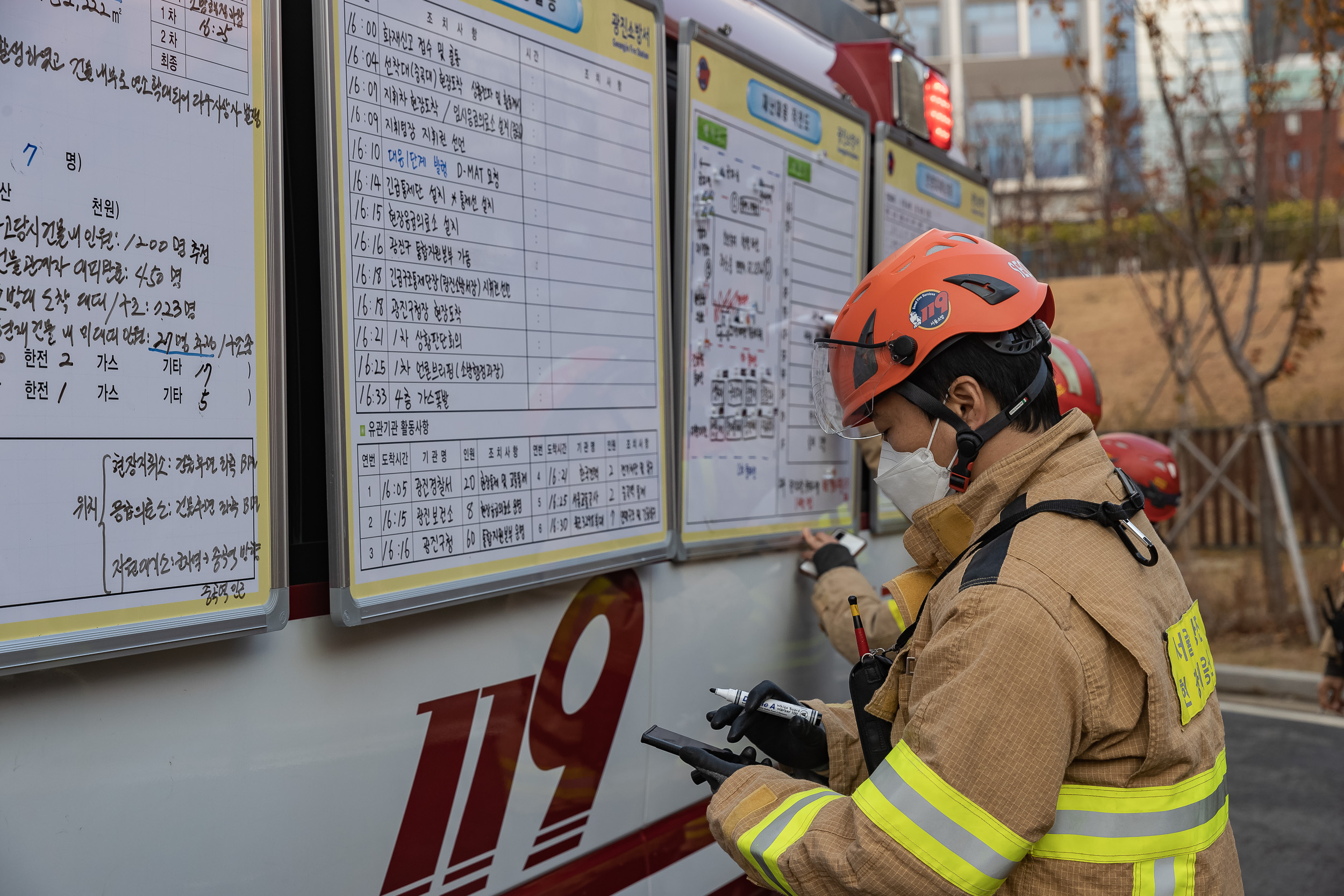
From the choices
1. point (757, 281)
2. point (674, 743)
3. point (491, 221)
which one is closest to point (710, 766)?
point (674, 743)

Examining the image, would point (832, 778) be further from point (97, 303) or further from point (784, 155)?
point (784, 155)

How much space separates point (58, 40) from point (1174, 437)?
10553mm

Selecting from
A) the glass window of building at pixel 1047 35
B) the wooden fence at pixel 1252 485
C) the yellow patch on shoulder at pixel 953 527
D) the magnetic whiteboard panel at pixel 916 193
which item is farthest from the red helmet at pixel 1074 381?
the glass window of building at pixel 1047 35

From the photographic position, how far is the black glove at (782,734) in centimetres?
188

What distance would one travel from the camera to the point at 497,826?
202cm

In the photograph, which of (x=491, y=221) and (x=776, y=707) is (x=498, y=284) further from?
(x=776, y=707)

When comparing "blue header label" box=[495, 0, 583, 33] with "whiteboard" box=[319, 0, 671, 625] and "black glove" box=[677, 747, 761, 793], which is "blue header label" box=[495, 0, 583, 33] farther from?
"black glove" box=[677, 747, 761, 793]

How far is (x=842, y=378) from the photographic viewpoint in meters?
1.99

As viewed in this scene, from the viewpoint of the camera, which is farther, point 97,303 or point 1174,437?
point 1174,437

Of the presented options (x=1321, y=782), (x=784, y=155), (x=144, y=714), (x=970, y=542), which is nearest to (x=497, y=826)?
(x=144, y=714)

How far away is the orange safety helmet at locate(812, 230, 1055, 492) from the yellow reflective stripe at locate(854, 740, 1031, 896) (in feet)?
1.80

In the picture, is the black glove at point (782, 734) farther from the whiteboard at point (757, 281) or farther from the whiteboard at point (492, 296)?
the whiteboard at point (757, 281)

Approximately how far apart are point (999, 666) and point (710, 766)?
549 mm

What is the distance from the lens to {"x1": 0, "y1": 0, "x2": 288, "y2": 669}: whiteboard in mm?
1306
